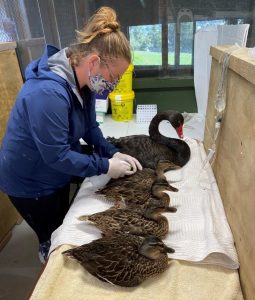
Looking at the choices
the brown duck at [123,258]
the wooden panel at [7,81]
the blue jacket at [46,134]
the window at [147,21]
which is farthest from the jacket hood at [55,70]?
the window at [147,21]

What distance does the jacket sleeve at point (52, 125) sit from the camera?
33.9 inches

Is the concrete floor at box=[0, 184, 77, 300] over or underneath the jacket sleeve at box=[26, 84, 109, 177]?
underneath

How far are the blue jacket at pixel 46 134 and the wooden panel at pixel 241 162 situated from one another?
471mm

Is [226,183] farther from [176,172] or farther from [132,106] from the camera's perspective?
[132,106]

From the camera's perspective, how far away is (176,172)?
1296mm

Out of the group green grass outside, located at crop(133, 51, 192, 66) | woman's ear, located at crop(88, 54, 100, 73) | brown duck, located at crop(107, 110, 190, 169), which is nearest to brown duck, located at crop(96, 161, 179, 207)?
brown duck, located at crop(107, 110, 190, 169)

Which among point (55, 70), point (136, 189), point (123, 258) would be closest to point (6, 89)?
point (55, 70)

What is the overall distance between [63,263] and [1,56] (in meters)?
1.36

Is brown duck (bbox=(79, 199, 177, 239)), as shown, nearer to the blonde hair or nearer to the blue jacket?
the blue jacket

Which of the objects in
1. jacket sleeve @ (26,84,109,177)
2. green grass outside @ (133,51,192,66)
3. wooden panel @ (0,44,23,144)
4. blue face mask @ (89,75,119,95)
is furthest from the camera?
green grass outside @ (133,51,192,66)

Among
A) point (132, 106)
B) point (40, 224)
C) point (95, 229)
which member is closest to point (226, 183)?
point (95, 229)

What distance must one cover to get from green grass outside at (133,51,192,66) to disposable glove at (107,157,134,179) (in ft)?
3.78

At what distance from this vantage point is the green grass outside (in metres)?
2.00

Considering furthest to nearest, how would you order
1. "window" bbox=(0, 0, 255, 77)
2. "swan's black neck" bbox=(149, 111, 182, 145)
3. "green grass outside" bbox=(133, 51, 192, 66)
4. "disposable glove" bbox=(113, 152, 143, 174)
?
1. "green grass outside" bbox=(133, 51, 192, 66)
2. "window" bbox=(0, 0, 255, 77)
3. "swan's black neck" bbox=(149, 111, 182, 145)
4. "disposable glove" bbox=(113, 152, 143, 174)
